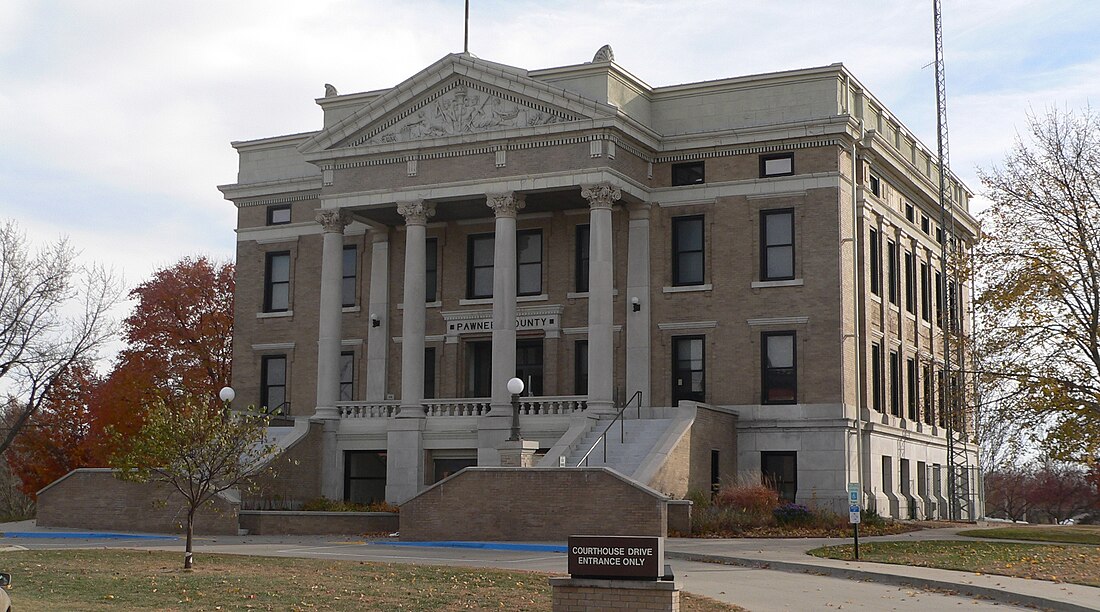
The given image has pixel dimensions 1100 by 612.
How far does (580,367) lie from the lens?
44.5 meters

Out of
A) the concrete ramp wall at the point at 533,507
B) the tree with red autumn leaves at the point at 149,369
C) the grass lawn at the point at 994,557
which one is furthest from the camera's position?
the tree with red autumn leaves at the point at 149,369

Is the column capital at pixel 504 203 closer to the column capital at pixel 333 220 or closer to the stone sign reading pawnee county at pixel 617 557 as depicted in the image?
the column capital at pixel 333 220

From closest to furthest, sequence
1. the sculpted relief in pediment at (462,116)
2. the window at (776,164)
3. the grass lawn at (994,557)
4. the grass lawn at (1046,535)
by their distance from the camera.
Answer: the grass lawn at (994,557), the grass lawn at (1046,535), the sculpted relief in pediment at (462,116), the window at (776,164)

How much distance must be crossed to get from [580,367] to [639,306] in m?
3.09

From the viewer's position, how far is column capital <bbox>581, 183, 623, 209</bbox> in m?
40.8

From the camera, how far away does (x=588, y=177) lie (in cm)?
4094

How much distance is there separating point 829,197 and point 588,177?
7.69m

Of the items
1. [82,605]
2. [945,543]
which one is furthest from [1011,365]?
[82,605]

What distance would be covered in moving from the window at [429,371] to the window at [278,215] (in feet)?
26.6

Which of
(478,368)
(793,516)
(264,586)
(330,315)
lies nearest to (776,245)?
(793,516)

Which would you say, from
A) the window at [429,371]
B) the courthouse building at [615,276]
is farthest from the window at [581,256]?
the window at [429,371]

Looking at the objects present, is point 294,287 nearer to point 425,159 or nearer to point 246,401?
point 246,401

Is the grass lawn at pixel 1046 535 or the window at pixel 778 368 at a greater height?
the window at pixel 778 368

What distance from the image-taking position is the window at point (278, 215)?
164 ft
